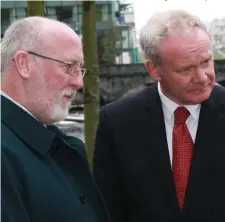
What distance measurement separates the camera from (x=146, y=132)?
2.49 meters

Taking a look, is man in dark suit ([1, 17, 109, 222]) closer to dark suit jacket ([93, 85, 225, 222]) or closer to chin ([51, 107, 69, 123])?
chin ([51, 107, 69, 123])

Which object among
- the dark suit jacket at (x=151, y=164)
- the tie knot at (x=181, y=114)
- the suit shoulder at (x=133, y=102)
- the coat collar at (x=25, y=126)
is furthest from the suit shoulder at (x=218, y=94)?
the coat collar at (x=25, y=126)

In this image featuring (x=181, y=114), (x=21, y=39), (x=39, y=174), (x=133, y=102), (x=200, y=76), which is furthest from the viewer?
(x=133, y=102)

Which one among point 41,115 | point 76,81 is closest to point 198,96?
point 76,81

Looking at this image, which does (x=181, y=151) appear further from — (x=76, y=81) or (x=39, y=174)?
(x=39, y=174)

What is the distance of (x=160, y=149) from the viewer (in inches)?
95.6

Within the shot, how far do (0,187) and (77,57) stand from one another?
558 mm

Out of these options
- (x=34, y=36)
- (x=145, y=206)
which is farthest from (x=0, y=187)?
(x=145, y=206)

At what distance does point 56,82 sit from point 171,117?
76cm

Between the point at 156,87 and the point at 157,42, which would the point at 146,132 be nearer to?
the point at 156,87

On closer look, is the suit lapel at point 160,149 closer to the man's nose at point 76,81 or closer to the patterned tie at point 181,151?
the patterned tie at point 181,151

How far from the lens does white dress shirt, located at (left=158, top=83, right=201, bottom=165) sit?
95.4 inches

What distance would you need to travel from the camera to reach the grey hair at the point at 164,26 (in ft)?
7.50

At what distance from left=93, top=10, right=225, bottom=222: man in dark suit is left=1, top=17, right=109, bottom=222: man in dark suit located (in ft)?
1.66
